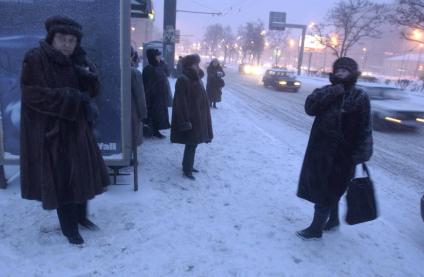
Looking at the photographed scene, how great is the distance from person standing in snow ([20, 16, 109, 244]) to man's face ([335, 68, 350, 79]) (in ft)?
7.21

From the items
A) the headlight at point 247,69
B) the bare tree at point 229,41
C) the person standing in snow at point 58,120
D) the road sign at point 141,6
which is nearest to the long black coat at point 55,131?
the person standing in snow at point 58,120

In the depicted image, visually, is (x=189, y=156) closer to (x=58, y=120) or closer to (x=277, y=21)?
(x=58, y=120)

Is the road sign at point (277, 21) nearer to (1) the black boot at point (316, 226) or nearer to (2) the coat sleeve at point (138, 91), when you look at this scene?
(2) the coat sleeve at point (138, 91)

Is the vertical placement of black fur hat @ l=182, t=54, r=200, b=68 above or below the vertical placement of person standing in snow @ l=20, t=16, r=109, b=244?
above

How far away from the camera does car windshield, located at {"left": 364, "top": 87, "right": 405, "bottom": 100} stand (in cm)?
1209

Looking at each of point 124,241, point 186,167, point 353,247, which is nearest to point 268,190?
point 186,167

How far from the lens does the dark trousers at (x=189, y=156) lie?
547 centimetres

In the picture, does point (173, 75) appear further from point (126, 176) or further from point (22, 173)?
point (22, 173)

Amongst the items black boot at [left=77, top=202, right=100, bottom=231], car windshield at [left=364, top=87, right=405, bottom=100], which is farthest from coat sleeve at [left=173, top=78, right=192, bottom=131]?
car windshield at [left=364, top=87, right=405, bottom=100]

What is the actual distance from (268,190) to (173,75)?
1913cm

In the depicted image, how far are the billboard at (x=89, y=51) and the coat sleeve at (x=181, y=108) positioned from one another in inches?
33.4

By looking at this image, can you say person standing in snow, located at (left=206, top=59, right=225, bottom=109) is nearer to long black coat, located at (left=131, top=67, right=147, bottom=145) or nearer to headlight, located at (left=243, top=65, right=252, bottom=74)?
long black coat, located at (left=131, top=67, right=147, bottom=145)

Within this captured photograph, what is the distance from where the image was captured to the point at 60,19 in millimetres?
2977

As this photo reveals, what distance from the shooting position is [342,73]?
350 cm
